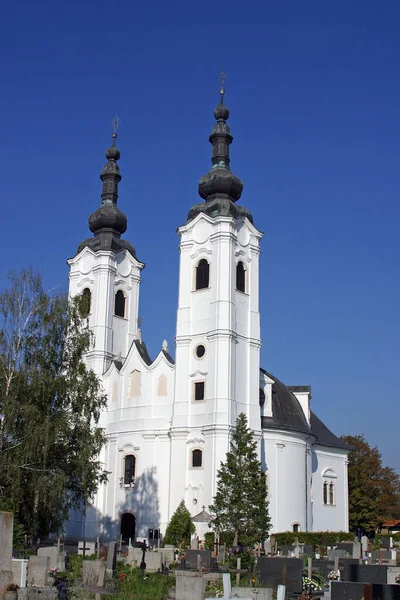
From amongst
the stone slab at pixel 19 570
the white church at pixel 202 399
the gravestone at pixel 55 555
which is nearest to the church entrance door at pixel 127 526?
the white church at pixel 202 399

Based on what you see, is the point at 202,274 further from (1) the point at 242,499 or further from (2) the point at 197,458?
(1) the point at 242,499

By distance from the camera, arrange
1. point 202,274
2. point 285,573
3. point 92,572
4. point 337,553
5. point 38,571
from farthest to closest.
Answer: point 202,274
point 337,553
point 92,572
point 285,573
point 38,571

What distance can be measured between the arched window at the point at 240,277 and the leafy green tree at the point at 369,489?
18.1 meters

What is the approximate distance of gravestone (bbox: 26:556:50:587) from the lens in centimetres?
1620

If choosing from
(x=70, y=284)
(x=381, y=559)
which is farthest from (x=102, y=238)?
(x=381, y=559)

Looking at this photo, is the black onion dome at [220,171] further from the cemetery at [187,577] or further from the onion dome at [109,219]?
the cemetery at [187,577]

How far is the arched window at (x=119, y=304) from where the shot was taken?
47.2 m

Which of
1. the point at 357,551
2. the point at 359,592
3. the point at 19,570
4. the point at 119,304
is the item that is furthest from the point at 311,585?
the point at 119,304

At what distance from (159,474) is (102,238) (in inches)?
590

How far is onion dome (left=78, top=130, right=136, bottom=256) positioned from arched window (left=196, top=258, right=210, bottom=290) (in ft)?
25.0

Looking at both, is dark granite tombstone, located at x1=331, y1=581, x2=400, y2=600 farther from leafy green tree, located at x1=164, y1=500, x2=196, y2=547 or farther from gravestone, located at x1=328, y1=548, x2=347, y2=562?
leafy green tree, located at x1=164, y1=500, x2=196, y2=547

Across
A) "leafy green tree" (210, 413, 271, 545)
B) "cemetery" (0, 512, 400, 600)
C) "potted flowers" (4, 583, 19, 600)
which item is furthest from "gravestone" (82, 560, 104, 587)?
"leafy green tree" (210, 413, 271, 545)

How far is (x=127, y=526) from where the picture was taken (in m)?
40.7

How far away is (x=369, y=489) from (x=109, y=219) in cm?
2688
